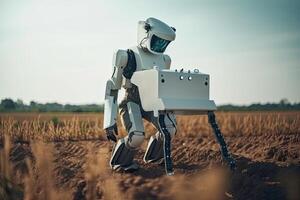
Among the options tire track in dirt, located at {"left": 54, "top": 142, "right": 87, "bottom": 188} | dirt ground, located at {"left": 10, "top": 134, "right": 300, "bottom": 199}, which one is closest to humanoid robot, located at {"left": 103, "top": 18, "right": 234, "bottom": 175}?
dirt ground, located at {"left": 10, "top": 134, "right": 300, "bottom": 199}

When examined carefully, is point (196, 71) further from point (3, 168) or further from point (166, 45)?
point (3, 168)

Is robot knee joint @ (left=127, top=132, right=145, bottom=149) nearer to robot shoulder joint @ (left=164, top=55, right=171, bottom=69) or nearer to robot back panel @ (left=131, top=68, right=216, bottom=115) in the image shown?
robot back panel @ (left=131, top=68, right=216, bottom=115)

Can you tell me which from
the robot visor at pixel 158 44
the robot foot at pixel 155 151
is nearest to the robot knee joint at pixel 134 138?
the robot foot at pixel 155 151

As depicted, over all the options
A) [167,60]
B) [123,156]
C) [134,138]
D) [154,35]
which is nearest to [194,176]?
[134,138]

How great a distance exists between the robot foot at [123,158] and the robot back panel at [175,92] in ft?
2.31

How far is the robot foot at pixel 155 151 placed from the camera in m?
5.84

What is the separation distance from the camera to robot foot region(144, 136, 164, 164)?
5840 mm

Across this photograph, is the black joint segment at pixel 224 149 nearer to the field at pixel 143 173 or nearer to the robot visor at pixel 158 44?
the field at pixel 143 173

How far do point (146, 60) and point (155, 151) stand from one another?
1180 mm

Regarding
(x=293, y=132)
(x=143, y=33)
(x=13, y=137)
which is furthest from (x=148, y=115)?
(x=293, y=132)

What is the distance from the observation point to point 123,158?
5.46 m

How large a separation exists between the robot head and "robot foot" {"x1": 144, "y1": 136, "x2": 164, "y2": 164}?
44.0 inches

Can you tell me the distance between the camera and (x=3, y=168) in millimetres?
4715

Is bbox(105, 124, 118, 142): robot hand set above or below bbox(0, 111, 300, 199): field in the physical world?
above
